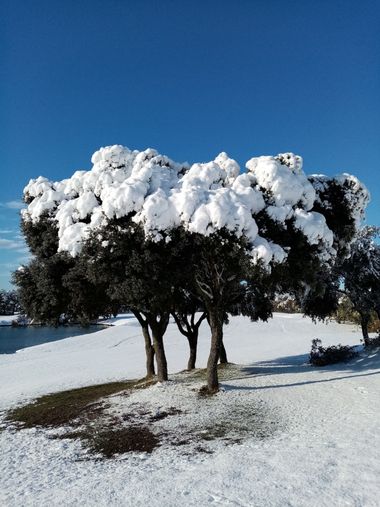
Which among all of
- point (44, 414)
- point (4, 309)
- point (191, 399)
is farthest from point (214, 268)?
point (4, 309)

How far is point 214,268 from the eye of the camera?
15.5 m

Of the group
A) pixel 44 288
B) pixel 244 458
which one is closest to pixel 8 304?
pixel 44 288

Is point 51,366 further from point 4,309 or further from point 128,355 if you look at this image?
point 4,309

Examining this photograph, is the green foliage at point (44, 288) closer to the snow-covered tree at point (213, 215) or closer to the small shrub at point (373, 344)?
the snow-covered tree at point (213, 215)

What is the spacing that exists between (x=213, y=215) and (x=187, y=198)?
1.14m

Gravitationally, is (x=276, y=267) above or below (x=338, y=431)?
above

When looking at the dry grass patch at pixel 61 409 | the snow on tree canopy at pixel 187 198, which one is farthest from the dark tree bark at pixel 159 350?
the snow on tree canopy at pixel 187 198

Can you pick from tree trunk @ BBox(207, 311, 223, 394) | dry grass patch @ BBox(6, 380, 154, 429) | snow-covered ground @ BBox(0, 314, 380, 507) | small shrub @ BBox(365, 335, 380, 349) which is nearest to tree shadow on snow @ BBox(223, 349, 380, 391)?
snow-covered ground @ BBox(0, 314, 380, 507)

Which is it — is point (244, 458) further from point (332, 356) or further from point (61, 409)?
point (332, 356)

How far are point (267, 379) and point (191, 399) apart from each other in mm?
4346

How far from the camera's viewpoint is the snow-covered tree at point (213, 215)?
1372cm

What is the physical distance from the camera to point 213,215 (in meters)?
13.4

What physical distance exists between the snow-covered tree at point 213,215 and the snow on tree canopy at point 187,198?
3cm

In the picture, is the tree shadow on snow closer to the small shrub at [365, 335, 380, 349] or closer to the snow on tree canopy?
the small shrub at [365, 335, 380, 349]
